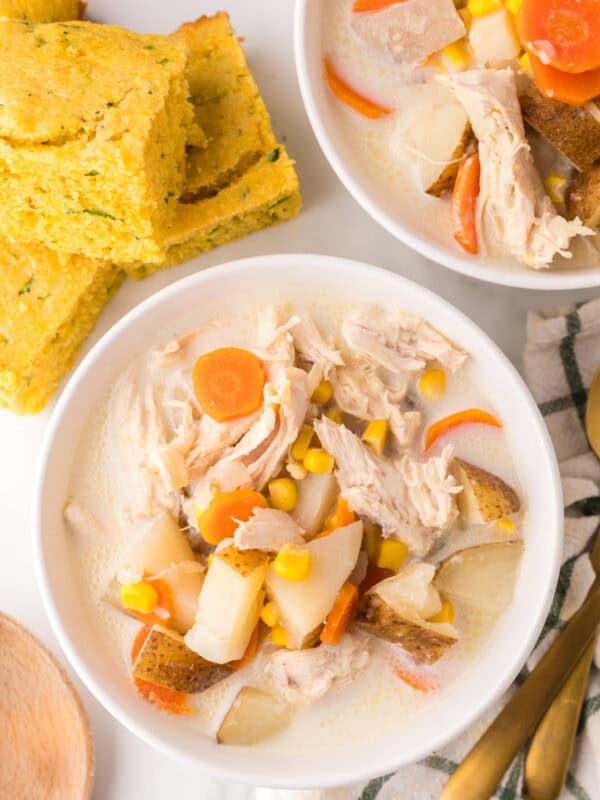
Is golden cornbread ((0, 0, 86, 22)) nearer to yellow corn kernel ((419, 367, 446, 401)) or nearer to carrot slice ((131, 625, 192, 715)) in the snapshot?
yellow corn kernel ((419, 367, 446, 401))

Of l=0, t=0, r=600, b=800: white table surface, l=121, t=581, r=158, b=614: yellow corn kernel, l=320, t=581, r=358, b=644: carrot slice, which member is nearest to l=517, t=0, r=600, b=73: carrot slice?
l=0, t=0, r=600, b=800: white table surface

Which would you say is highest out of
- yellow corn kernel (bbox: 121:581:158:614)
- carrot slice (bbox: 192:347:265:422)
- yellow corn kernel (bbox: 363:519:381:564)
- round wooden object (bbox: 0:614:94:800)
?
carrot slice (bbox: 192:347:265:422)

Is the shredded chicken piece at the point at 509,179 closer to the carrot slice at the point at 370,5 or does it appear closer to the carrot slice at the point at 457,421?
the carrot slice at the point at 370,5

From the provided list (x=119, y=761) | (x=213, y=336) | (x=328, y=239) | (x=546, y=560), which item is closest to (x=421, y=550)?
(x=546, y=560)

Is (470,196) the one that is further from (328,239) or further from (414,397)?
(328,239)

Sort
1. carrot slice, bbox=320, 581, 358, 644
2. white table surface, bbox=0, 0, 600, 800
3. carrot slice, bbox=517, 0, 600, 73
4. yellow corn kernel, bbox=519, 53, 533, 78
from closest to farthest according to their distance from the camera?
carrot slice, bbox=517, 0, 600, 73, yellow corn kernel, bbox=519, 53, 533, 78, carrot slice, bbox=320, 581, 358, 644, white table surface, bbox=0, 0, 600, 800

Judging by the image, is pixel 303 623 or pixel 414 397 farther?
pixel 414 397
